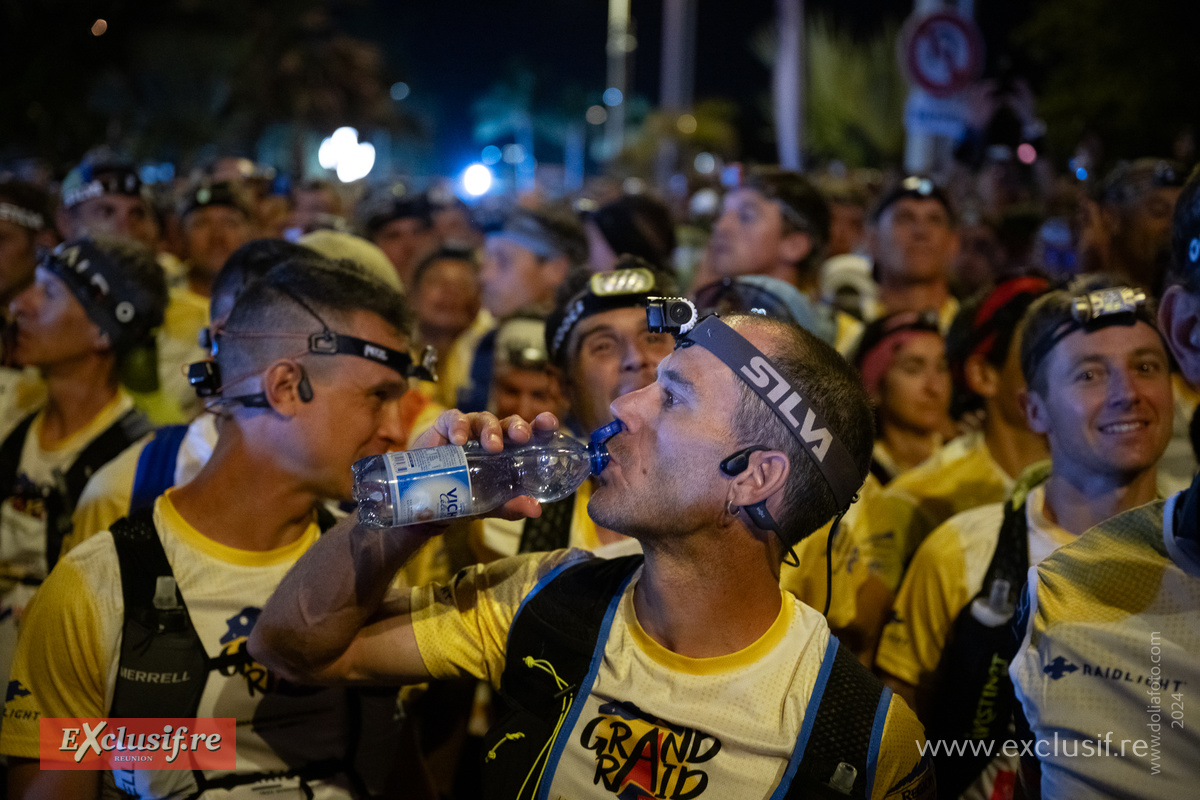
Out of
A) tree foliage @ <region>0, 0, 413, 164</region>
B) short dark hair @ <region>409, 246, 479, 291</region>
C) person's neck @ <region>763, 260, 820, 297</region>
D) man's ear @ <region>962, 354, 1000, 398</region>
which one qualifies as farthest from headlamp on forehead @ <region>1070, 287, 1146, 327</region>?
tree foliage @ <region>0, 0, 413, 164</region>

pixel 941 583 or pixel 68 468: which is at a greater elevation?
pixel 68 468

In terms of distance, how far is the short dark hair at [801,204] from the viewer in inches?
273

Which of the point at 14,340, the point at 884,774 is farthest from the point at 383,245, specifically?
the point at 884,774

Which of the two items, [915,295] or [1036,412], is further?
[915,295]

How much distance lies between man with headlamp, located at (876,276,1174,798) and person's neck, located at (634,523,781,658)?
1170mm

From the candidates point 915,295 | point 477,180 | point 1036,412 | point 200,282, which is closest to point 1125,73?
point 477,180

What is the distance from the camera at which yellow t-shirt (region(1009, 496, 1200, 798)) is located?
6.95ft

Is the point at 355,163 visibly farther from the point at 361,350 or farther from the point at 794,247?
the point at 361,350

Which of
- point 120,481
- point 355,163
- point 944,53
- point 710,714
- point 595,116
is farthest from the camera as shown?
point 595,116

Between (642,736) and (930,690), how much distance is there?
1.55 metres

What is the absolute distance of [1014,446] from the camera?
15.5 feet

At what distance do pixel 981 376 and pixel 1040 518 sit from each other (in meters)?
1.34

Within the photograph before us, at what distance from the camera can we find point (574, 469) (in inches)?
122

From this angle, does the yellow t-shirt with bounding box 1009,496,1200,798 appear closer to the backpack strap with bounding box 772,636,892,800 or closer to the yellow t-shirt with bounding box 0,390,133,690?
the backpack strap with bounding box 772,636,892,800
